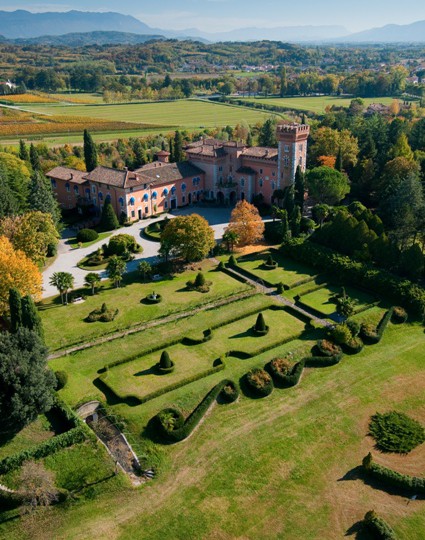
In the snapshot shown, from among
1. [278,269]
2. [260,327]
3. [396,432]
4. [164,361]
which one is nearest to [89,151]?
[278,269]

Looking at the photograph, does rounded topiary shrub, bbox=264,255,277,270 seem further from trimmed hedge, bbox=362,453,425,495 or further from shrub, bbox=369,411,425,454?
trimmed hedge, bbox=362,453,425,495

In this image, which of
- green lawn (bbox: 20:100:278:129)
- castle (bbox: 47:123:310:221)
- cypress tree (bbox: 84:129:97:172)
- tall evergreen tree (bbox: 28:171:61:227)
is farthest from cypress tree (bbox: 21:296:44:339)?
green lawn (bbox: 20:100:278:129)

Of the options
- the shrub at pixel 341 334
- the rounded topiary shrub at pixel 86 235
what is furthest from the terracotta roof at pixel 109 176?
the shrub at pixel 341 334

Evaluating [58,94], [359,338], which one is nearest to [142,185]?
[359,338]

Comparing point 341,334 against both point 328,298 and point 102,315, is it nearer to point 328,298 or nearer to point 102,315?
point 328,298

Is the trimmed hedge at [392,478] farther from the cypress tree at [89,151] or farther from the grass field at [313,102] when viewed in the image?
the grass field at [313,102]
